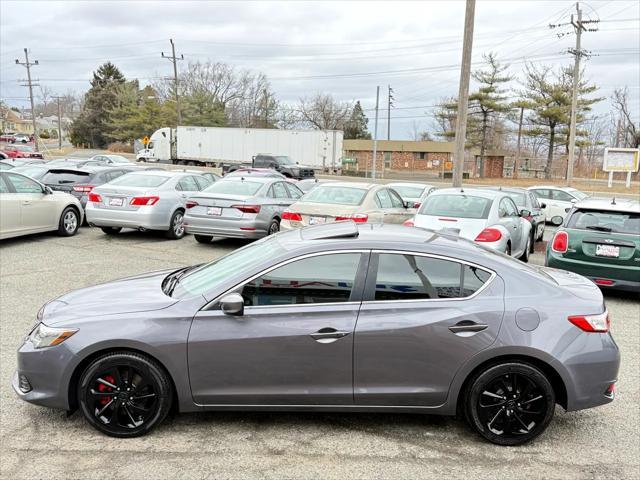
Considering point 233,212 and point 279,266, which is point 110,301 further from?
point 233,212

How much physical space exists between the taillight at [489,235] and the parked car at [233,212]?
431 cm

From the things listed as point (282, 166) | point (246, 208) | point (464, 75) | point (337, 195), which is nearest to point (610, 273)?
point (337, 195)

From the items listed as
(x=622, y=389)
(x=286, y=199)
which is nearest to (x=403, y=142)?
(x=286, y=199)

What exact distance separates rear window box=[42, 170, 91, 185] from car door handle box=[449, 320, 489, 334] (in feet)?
40.9

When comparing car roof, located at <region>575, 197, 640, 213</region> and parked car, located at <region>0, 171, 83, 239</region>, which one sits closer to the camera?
car roof, located at <region>575, 197, 640, 213</region>

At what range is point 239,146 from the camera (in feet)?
156

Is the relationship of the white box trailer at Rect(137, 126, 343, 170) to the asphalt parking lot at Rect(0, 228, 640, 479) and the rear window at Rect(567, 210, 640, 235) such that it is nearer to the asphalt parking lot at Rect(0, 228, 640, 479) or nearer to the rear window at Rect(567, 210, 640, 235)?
the rear window at Rect(567, 210, 640, 235)

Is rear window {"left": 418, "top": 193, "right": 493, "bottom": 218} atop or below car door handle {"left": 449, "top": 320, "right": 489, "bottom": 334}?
atop

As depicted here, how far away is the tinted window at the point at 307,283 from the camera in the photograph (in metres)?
3.85

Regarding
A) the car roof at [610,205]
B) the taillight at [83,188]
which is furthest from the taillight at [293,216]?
the taillight at [83,188]

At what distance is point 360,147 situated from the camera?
6869 centimetres

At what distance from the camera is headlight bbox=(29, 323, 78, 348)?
12.4ft

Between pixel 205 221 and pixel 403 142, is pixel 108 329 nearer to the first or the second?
pixel 205 221

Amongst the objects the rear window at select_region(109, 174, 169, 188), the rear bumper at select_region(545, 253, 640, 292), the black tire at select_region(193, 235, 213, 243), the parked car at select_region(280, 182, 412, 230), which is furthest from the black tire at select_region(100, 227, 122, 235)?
the rear bumper at select_region(545, 253, 640, 292)
